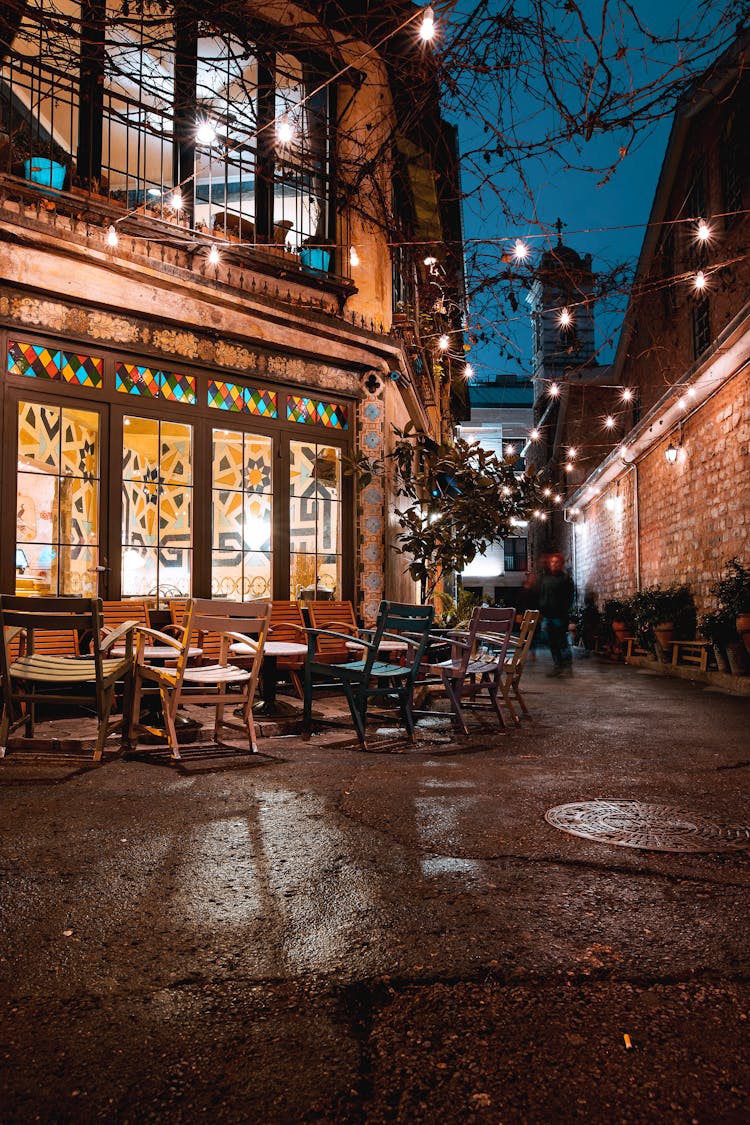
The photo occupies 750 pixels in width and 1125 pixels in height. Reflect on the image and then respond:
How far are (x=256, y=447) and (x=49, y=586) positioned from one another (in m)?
2.64

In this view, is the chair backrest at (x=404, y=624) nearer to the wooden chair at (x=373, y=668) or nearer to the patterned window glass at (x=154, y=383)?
the wooden chair at (x=373, y=668)

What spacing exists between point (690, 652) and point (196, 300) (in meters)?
9.32

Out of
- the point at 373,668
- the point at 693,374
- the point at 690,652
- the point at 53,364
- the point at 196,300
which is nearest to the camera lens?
the point at 373,668

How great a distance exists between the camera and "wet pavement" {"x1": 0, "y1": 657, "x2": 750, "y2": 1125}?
151 cm

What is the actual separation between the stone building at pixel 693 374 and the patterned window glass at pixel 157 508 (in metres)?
5.51

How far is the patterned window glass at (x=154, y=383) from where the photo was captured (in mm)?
7105

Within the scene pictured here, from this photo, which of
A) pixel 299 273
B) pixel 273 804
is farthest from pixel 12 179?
pixel 273 804

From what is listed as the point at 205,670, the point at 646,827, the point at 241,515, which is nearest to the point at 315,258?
the point at 241,515

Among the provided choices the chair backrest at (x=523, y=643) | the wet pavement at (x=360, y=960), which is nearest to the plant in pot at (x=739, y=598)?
the chair backrest at (x=523, y=643)

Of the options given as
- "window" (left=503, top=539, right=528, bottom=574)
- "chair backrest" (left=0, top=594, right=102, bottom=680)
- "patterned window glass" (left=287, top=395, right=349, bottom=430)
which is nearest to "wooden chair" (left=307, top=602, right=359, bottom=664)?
"patterned window glass" (left=287, top=395, right=349, bottom=430)

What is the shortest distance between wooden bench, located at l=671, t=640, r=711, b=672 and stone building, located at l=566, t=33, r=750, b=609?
0.75m

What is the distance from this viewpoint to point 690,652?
40.0 feet

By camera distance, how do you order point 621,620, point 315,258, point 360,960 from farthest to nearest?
point 621,620 < point 315,258 < point 360,960

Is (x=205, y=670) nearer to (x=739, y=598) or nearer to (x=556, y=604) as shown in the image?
(x=739, y=598)
